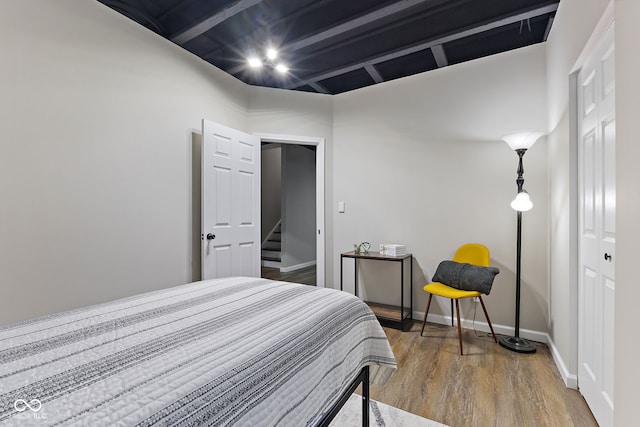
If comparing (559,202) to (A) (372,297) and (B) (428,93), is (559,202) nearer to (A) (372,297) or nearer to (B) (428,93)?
Answer: (B) (428,93)

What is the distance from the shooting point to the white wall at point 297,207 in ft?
19.0

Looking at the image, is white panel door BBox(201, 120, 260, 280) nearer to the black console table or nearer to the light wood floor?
the black console table

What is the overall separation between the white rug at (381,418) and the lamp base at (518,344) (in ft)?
4.21

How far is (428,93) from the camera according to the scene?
3205 mm

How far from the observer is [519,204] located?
8.06 feet

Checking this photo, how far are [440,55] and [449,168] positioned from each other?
1.12 meters

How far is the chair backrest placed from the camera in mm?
2781

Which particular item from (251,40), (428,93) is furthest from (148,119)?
(428,93)

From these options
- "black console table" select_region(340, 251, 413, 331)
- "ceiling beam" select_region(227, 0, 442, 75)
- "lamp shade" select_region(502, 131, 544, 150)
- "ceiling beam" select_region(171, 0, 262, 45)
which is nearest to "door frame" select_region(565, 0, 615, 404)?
"lamp shade" select_region(502, 131, 544, 150)

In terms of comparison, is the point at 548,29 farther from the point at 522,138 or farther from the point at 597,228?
the point at 597,228

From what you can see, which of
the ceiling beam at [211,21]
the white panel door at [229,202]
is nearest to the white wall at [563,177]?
the ceiling beam at [211,21]

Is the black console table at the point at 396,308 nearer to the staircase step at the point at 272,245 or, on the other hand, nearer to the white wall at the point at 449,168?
the white wall at the point at 449,168

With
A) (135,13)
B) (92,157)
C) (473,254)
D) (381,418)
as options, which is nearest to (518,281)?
(473,254)

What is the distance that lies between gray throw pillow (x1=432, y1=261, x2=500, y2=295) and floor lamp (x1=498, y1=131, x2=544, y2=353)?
0.33 meters
